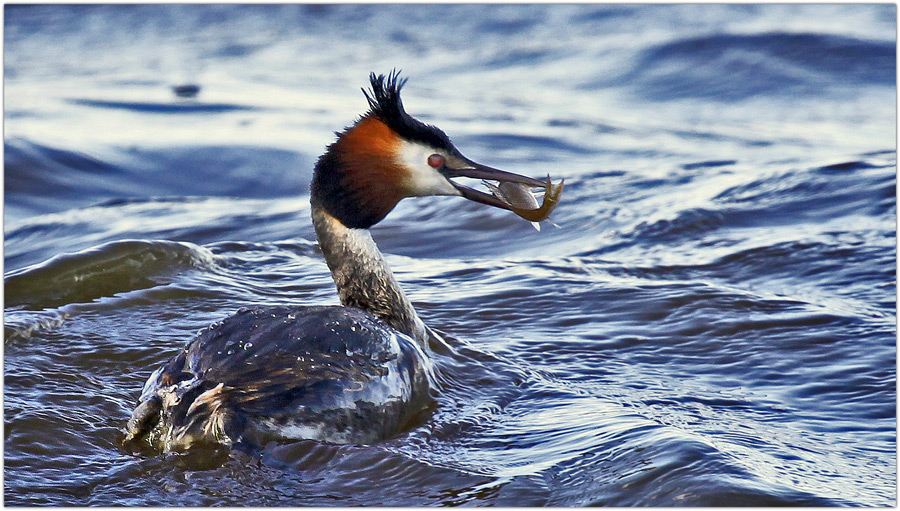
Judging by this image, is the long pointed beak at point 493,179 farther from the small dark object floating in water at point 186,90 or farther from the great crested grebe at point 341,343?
the small dark object floating in water at point 186,90

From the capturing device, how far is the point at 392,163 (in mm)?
4828

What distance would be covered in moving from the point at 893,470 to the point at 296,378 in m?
2.23

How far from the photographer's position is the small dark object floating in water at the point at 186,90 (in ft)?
40.3

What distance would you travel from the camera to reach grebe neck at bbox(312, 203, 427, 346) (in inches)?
199

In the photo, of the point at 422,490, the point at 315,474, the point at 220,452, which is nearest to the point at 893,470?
the point at 422,490

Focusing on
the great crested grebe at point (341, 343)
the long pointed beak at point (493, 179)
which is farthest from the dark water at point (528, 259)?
the long pointed beak at point (493, 179)

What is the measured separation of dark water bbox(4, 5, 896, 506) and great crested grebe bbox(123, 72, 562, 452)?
0.44 ft

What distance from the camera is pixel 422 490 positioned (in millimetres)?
3838

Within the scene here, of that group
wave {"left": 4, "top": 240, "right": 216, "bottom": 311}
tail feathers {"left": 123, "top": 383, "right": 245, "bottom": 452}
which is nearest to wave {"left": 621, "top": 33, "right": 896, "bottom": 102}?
wave {"left": 4, "top": 240, "right": 216, "bottom": 311}

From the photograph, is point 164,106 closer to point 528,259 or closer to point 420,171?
point 528,259

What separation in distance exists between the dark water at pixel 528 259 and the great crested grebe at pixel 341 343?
13 cm

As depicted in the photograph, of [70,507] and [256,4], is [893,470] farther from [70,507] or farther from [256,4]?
[256,4]

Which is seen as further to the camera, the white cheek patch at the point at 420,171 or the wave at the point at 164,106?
the wave at the point at 164,106

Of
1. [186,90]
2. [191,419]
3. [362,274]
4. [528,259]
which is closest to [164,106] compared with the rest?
[186,90]
